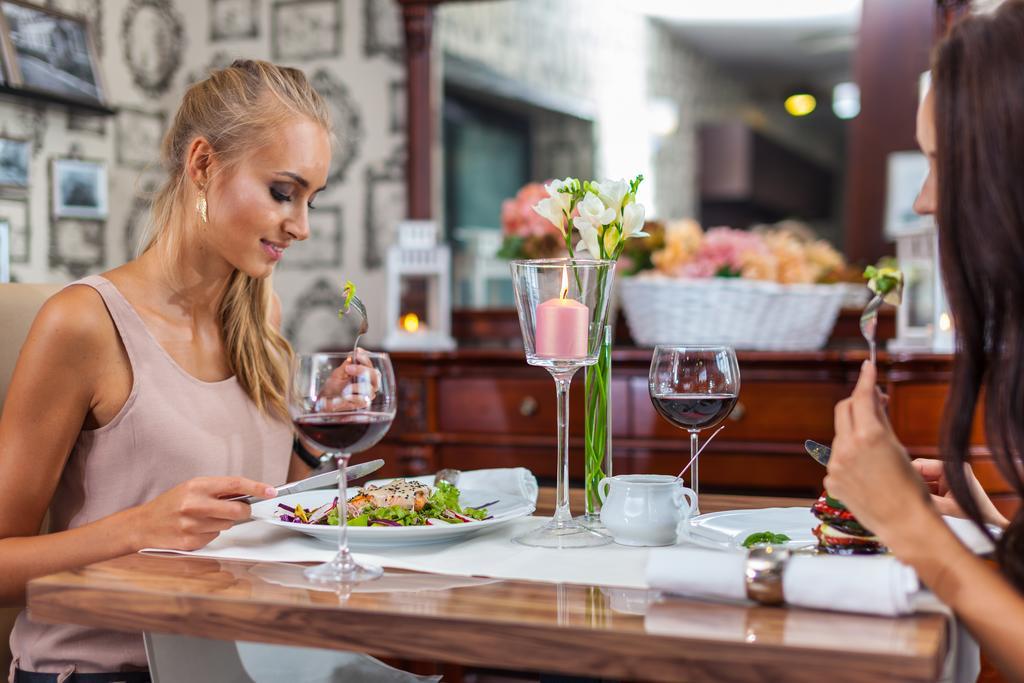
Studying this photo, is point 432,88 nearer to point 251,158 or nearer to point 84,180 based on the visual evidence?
point 84,180

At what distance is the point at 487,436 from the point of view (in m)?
2.89

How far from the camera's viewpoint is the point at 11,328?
5.70ft

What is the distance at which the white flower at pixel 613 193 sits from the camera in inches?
53.2

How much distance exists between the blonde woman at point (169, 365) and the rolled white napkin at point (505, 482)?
35 cm

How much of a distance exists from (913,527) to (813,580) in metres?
0.11

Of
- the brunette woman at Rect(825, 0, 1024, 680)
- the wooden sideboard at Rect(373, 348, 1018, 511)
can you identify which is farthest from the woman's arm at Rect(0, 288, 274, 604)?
the wooden sideboard at Rect(373, 348, 1018, 511)

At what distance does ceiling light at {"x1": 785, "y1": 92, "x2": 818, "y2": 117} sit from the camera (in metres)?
3.10

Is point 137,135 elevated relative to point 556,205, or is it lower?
elevated

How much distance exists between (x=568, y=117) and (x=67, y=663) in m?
2.29

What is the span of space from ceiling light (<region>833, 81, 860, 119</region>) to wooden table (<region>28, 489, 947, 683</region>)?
231 centimetres

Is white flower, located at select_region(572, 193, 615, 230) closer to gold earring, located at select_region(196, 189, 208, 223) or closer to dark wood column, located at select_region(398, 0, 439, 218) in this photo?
gold earring, located at select_region(196, 189, 208, 223)

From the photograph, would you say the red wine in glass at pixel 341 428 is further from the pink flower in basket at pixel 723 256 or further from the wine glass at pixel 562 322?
the pink flower in basket at pixel 723 256

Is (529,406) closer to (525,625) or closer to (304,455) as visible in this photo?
(304,455)

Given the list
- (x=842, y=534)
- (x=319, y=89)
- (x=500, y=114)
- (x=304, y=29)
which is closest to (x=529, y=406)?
(x=500, y=114)
